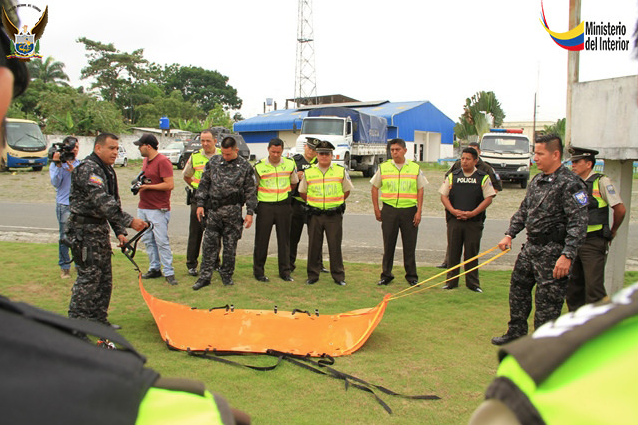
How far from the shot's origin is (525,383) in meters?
0.73

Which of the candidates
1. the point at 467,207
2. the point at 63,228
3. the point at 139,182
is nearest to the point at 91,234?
the point at 139,182

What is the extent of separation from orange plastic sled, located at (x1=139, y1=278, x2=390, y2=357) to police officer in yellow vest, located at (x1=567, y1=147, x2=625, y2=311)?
8.10 ft

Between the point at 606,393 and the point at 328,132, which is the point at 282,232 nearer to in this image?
the point at 606,393

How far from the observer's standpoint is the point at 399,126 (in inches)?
1499

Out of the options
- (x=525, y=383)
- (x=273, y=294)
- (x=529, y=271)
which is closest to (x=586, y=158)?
(x=529, y=271)

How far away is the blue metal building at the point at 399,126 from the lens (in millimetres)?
37219

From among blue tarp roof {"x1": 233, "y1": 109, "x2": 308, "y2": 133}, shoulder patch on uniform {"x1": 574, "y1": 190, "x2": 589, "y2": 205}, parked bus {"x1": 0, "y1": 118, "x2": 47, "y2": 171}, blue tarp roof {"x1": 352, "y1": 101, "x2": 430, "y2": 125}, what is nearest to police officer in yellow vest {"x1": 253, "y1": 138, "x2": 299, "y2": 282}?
shoulder patch on uniform {"x1": 574, "y1": 190, "x2": 589, "y2": 205}

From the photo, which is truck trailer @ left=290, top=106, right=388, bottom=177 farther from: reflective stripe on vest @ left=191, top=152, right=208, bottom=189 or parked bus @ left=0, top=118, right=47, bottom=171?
parked bus @ left=0, top=118, right=47, bottom=171

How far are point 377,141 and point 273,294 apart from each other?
18859 millimetres

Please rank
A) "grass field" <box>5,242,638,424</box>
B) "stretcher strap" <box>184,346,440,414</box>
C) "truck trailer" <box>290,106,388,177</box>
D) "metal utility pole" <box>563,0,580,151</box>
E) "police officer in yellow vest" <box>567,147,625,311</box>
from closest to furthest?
"grass field" <box>5,242,638,424</box> < "stretcher strap" <box>184,346,440,414</box> < "police officer in yellow vest" <box>567,147,625,311</box> < "metal utility pole" <box>563,0,580,151</box> < "truck trailer" <box>290,106,388,177</box>

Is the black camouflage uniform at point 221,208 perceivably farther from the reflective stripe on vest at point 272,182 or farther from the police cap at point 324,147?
the police cap at point 324,147

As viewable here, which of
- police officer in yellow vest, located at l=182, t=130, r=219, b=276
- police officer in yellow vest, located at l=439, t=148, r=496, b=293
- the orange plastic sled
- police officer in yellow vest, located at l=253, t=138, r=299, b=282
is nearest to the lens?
the orange plastic sled

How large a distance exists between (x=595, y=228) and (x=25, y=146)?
24.7m

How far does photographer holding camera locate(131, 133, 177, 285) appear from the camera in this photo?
22.5 feet
